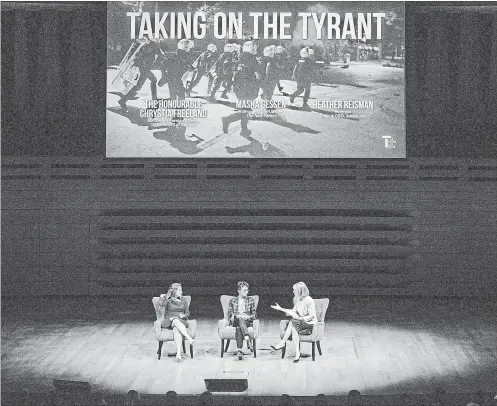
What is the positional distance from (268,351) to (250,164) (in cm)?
457

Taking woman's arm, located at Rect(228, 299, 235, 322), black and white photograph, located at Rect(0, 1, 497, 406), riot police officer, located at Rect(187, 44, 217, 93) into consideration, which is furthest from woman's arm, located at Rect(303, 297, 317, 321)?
riot police officer, located at Rect(187, 44, 217, 93)

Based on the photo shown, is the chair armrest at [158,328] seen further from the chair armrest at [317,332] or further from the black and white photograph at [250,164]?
the chair armrest at [317,332]

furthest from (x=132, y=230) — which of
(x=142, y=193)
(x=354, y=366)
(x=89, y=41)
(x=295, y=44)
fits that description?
(x=354, y=366)

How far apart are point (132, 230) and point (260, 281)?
7.76ft

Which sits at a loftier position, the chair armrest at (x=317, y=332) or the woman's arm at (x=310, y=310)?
the woman's arm at (x=310, y=310)

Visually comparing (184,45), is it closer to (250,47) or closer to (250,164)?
(250,47)

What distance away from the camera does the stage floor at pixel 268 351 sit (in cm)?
884

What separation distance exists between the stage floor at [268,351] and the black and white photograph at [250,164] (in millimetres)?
93

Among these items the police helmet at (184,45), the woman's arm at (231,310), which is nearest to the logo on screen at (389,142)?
the police helmet at (184,45)

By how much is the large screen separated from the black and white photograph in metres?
0.02

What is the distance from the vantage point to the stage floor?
348 inches

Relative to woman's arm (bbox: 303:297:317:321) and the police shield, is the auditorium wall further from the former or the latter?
woman's arm (bbox: 303:297:317:321)

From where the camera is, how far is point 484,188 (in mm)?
13945

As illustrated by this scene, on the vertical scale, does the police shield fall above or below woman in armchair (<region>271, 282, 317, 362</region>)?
above
